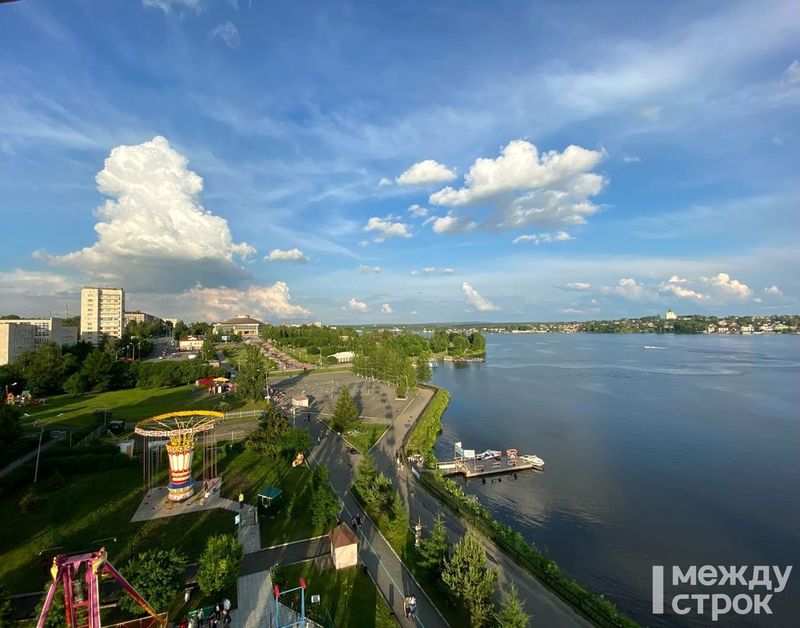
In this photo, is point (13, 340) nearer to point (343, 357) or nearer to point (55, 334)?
point (55, 334)

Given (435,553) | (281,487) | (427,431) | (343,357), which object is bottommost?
(427,431)

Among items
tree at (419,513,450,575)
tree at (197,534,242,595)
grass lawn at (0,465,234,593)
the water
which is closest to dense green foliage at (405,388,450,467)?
the water

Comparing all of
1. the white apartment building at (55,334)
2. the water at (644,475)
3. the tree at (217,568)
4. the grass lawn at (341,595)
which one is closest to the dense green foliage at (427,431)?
the water at (644,475)

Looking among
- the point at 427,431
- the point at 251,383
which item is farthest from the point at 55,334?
the point at 427,431

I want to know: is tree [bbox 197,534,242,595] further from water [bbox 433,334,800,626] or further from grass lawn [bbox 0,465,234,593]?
water [bbox 433,334,800,626]

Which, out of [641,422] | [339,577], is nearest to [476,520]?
[339,577]

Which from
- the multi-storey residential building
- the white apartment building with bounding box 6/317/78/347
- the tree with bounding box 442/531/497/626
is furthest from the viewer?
the white apartment building with bounding box 6/317/78/347

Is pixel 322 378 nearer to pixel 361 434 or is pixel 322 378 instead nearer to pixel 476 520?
pixel 361 434
